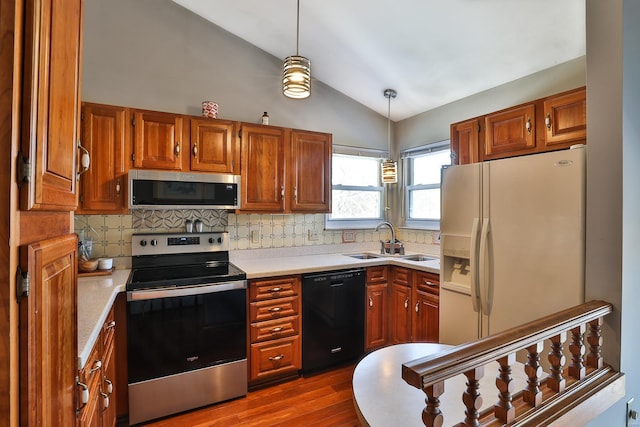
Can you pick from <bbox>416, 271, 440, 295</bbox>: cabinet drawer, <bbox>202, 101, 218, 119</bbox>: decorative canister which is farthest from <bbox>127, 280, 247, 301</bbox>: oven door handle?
<bbox>416, 271, 440, 295</bbox>: cabinet drawer

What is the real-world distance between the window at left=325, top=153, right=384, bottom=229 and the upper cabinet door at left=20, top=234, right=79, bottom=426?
2.86m

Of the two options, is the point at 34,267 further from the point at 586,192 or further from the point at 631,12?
the point at 631,12

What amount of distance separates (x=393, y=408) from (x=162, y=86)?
296 cm

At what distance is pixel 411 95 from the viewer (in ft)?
11.3

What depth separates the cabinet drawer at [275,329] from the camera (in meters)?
2.56

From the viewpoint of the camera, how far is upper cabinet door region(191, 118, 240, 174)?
2.65 meters

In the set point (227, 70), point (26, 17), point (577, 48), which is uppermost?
point (227, 70)

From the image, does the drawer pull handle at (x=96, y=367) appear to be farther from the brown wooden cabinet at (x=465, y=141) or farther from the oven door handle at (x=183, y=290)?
the brown wooden cabinet at (x=465, y=141)

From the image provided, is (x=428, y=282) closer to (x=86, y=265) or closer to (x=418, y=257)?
(x=418, y=257)

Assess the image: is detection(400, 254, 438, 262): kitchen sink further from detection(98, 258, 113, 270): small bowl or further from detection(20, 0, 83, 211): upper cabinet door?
detection(20, 0, 83, 211): upper cabinet door

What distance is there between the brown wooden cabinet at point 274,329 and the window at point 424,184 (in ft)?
5.84

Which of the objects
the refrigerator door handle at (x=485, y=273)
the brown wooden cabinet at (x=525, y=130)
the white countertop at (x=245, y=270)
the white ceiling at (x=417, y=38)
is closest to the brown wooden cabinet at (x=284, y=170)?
the white countertop at (x=245, y=270)

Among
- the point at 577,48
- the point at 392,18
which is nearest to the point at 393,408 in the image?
the point at 392,18

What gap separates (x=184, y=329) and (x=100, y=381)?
73cm
